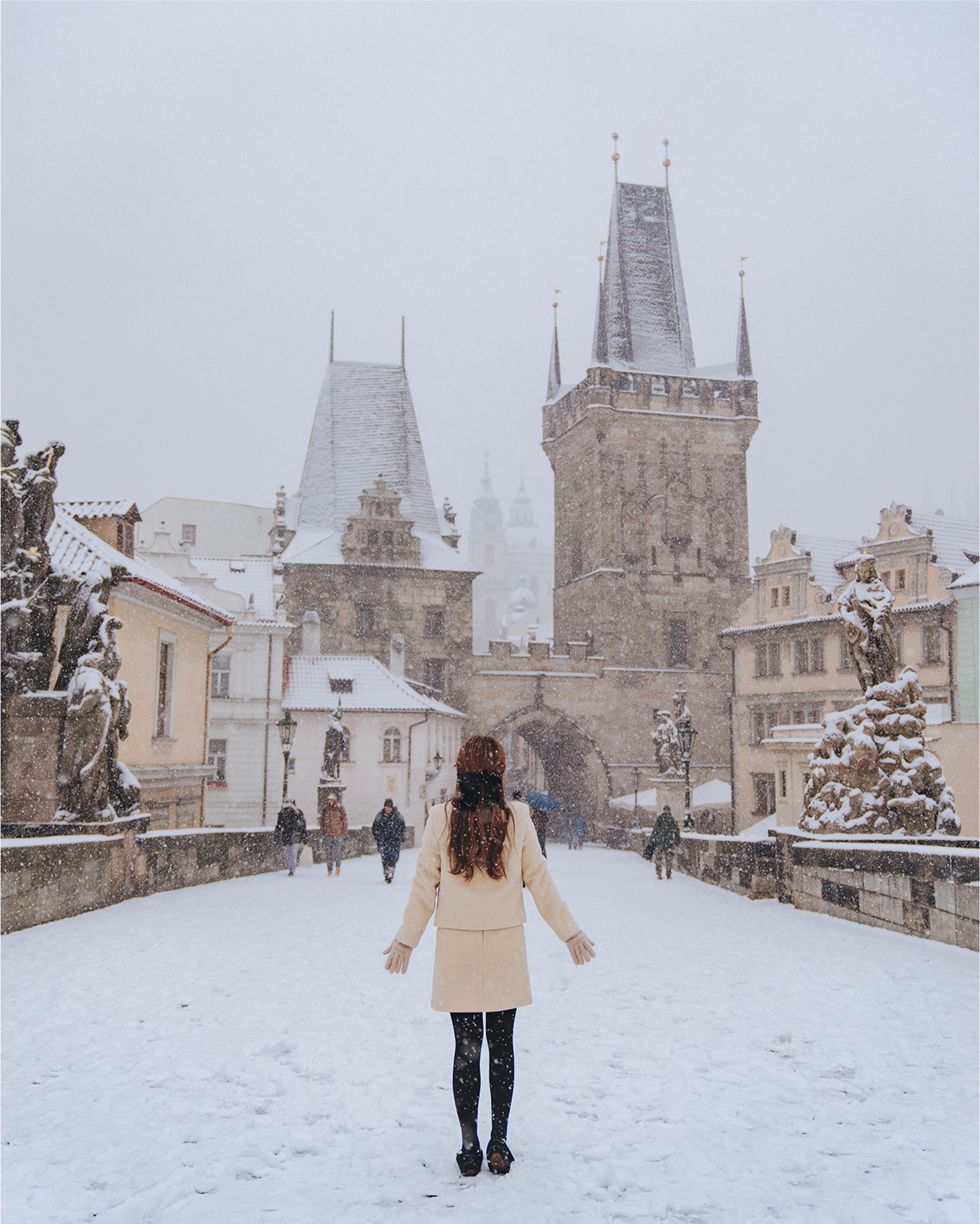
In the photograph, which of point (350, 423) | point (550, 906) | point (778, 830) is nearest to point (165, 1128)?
point (550, 906)

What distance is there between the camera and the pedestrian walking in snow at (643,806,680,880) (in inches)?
759

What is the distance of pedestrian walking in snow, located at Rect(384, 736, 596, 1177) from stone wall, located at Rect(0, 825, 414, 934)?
5.69 metres

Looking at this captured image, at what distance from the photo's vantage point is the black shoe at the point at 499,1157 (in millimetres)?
3904

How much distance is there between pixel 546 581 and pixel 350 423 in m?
102

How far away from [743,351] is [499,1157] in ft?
182

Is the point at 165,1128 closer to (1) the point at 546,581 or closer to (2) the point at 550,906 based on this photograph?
(2) the point at 550,906

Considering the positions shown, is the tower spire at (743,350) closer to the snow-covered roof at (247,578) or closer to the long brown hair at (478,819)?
the snow-covered roof at (247,578)

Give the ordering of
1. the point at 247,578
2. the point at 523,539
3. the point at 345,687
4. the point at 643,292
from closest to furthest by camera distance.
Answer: the point at 247,578
the point at 345,687
the point at 643,292
the point at 523,539

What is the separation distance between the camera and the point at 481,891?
4.09 m

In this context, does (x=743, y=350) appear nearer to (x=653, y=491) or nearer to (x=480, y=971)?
(x=653, y=491)

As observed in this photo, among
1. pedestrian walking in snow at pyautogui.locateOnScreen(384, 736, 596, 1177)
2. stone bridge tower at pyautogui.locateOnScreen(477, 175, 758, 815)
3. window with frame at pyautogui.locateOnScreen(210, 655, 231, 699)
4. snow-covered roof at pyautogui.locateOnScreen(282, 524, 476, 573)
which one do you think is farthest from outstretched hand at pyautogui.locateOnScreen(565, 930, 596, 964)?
stone bridge tower at pyautogui.locateOnScreen(477, 175, 758, 815)

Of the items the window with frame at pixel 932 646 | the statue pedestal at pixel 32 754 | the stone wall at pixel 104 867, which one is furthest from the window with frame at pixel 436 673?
the statue pedestal at pixel 32 754

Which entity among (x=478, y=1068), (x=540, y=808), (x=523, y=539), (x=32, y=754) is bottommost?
(x=540, y=808)

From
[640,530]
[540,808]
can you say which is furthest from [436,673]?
[540,808]
